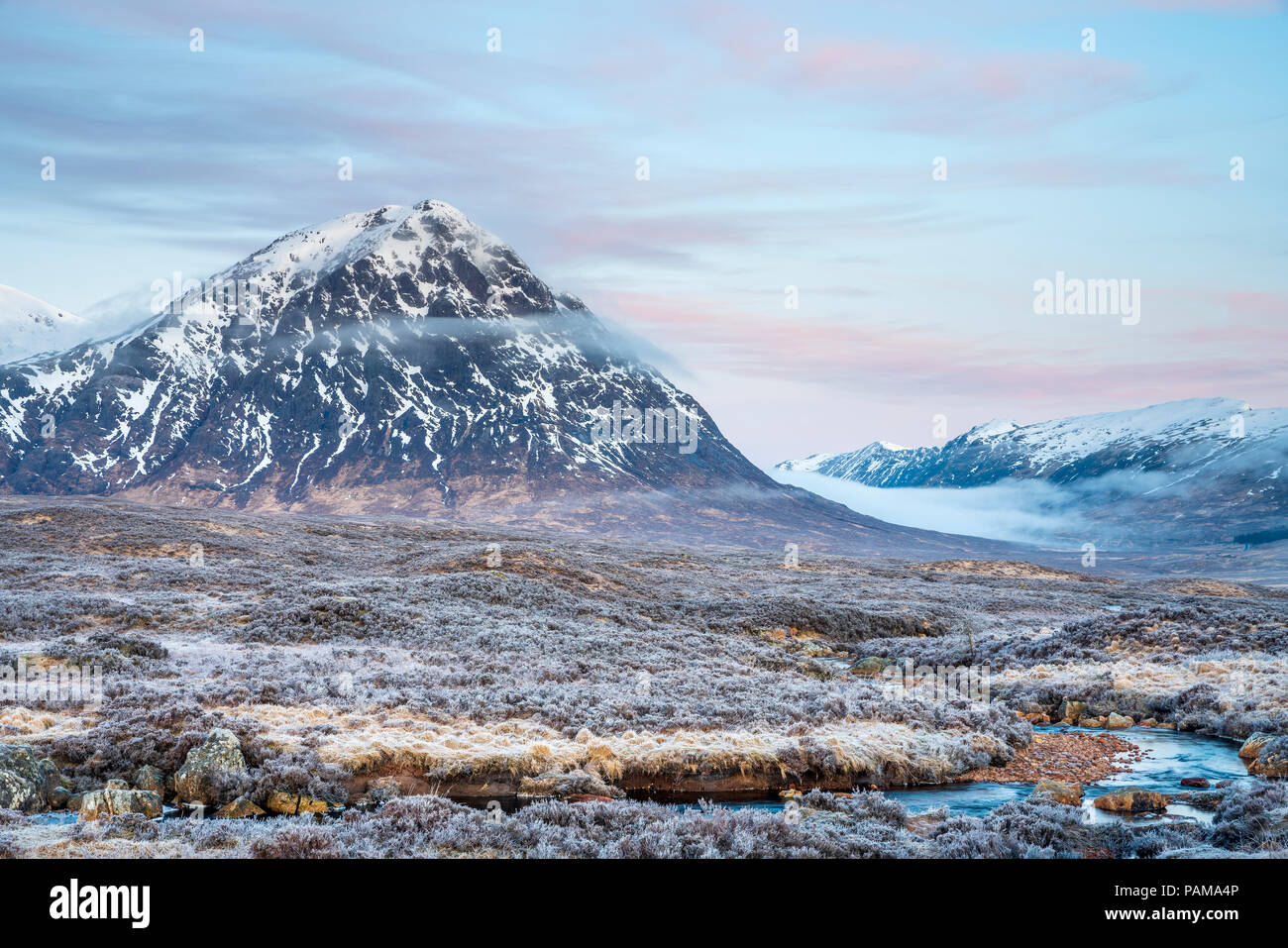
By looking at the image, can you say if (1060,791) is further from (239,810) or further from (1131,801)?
(239,810)

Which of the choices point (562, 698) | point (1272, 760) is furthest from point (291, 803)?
point (1272, 760)

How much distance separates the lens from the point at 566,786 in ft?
53.1

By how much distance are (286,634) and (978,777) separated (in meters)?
24.2

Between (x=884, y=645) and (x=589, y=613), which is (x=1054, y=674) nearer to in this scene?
(x=884, y=645)

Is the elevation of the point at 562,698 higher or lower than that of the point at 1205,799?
lower

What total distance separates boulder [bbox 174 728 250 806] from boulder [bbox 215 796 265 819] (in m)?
0.49

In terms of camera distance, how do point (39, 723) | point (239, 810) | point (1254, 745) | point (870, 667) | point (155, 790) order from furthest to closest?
point (870, 667)
point (1254, 745)
point (39, 723)
point (155, 790)
point (239, 810)

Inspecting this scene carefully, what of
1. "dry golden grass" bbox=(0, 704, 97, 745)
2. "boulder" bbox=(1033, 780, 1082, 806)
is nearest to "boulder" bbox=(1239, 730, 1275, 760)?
"boulder" bbox=(1033, 780, 1082, 806)

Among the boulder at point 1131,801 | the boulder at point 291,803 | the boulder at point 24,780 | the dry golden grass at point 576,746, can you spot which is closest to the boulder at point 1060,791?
the boulder at point 1131,801

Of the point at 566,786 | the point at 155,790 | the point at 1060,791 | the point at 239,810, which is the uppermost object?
the point at 155,790

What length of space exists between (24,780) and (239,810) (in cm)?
351

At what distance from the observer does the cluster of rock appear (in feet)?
44.5

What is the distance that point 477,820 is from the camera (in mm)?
12891
